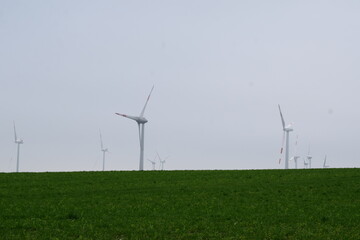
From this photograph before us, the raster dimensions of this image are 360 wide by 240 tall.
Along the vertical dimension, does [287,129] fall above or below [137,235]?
above

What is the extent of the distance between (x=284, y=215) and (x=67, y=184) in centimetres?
1761

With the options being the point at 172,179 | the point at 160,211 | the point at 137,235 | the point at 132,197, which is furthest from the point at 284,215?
the point at 172,179

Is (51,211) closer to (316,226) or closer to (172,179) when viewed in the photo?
(316,226)

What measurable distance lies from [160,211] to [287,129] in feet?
200

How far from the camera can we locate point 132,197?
26.8 meters

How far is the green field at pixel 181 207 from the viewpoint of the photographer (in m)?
17.4

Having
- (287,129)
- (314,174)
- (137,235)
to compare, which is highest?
(287,129)

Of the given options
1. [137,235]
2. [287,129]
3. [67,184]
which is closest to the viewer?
[137,235]

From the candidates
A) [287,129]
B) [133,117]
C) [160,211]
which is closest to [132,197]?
[160,211]

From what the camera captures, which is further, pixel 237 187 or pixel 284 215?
pixel 237 187

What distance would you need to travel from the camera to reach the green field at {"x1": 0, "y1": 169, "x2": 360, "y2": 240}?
17.4 m

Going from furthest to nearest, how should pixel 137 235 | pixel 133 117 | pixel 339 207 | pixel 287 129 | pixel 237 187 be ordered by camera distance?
pixel 287 129, pixel 133 117, pixel 237 187, pixel 339 207, pixel 137 235

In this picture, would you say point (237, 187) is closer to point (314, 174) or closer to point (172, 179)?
point (172, 179)

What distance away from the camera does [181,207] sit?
22984mm
